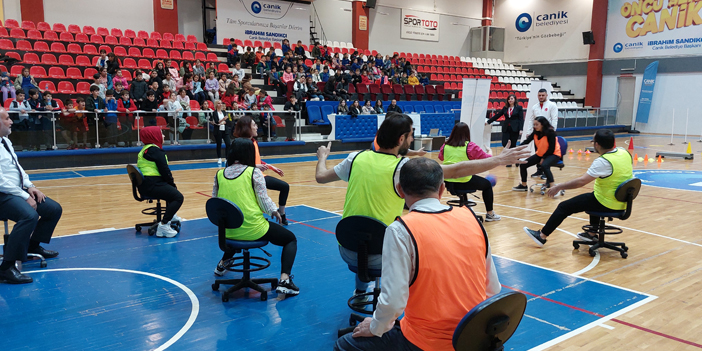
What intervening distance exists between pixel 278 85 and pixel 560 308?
50.6 feet

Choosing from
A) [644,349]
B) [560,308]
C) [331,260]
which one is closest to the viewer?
[644,349]

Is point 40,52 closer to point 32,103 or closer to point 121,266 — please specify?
point 32,103

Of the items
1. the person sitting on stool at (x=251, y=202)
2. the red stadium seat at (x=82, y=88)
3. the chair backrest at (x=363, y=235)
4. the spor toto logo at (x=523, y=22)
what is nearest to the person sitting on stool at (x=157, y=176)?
the person sitting on stool at (x=251, y=202)

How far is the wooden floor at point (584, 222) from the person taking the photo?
147 inches

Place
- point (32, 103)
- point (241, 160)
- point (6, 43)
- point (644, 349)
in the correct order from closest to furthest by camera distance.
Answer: point (644, 349) → point (241, 160) → point (32, 103) → point (6, 43)

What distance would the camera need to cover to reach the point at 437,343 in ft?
6.97

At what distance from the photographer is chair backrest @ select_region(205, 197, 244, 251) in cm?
390

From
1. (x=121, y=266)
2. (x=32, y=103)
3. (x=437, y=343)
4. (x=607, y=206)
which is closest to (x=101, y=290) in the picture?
(x=121, y=266)

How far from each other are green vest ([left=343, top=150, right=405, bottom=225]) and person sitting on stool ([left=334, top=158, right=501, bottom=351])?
1058 mm

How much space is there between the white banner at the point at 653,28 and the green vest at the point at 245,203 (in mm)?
26772

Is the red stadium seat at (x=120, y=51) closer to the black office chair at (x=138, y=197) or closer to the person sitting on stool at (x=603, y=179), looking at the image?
the black office chair at (x=138, y=197)

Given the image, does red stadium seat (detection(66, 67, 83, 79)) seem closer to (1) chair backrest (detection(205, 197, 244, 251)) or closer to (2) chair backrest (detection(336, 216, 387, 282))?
(1) chair backrest (detection(205, 197, 244, 251))

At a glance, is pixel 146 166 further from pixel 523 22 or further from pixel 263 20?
pixel 523 22

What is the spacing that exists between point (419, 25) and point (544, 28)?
7.41m
